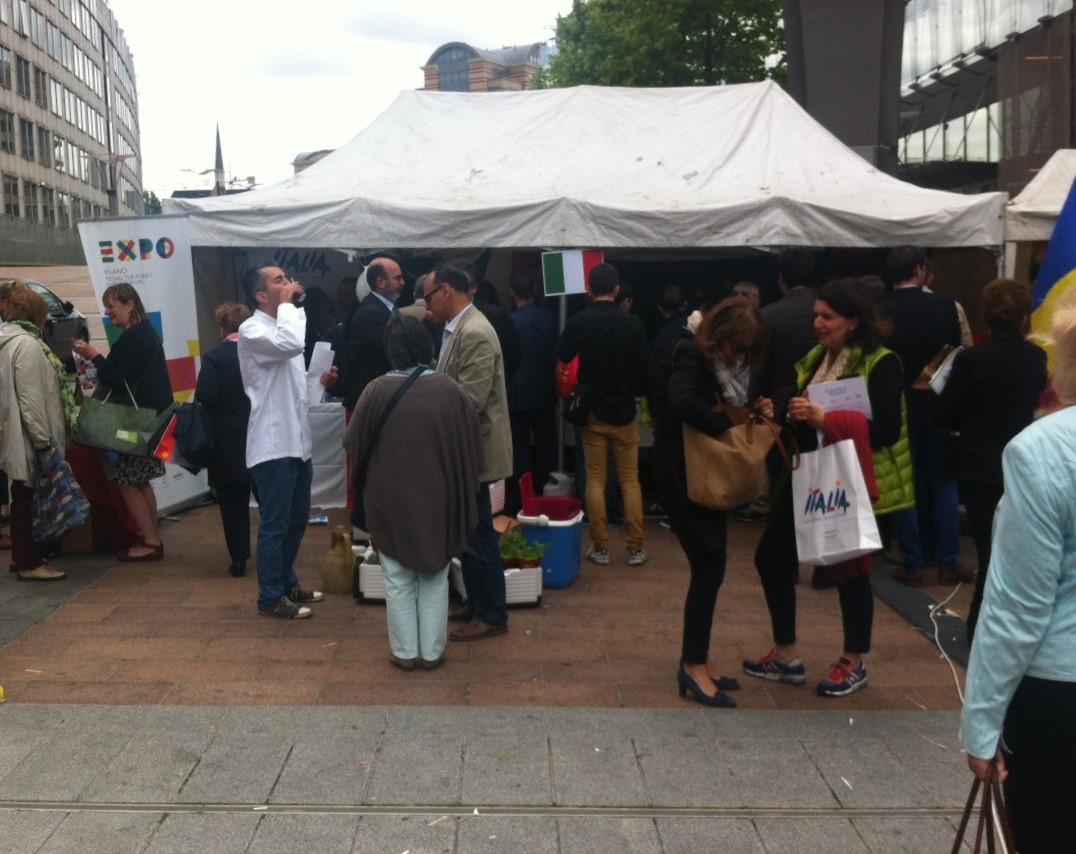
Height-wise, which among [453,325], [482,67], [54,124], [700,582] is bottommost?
[700,582]

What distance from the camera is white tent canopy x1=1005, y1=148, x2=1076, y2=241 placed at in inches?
310

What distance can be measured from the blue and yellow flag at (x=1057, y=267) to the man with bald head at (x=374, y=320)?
3.78 m

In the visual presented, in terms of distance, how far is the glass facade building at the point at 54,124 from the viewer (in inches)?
2383

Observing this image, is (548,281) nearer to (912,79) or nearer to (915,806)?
(915,806)

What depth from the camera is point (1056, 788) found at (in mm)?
2229

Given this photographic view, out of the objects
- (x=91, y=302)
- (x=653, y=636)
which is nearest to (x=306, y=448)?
(x=653, y=636)

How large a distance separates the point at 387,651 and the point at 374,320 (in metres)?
2.35

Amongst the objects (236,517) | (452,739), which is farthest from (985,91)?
(452,739)

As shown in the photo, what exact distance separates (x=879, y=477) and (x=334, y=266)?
24.0 ft

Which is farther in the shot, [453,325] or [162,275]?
[162,275]

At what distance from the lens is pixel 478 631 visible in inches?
234

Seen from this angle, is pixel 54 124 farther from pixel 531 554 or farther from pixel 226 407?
pixel 531 554

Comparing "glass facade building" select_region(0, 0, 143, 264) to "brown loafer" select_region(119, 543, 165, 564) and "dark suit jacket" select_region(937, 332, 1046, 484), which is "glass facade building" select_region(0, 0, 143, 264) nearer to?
"brown loafer" select_region(119, 543, 165, 564)

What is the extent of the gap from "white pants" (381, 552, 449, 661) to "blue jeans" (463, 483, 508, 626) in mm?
458
